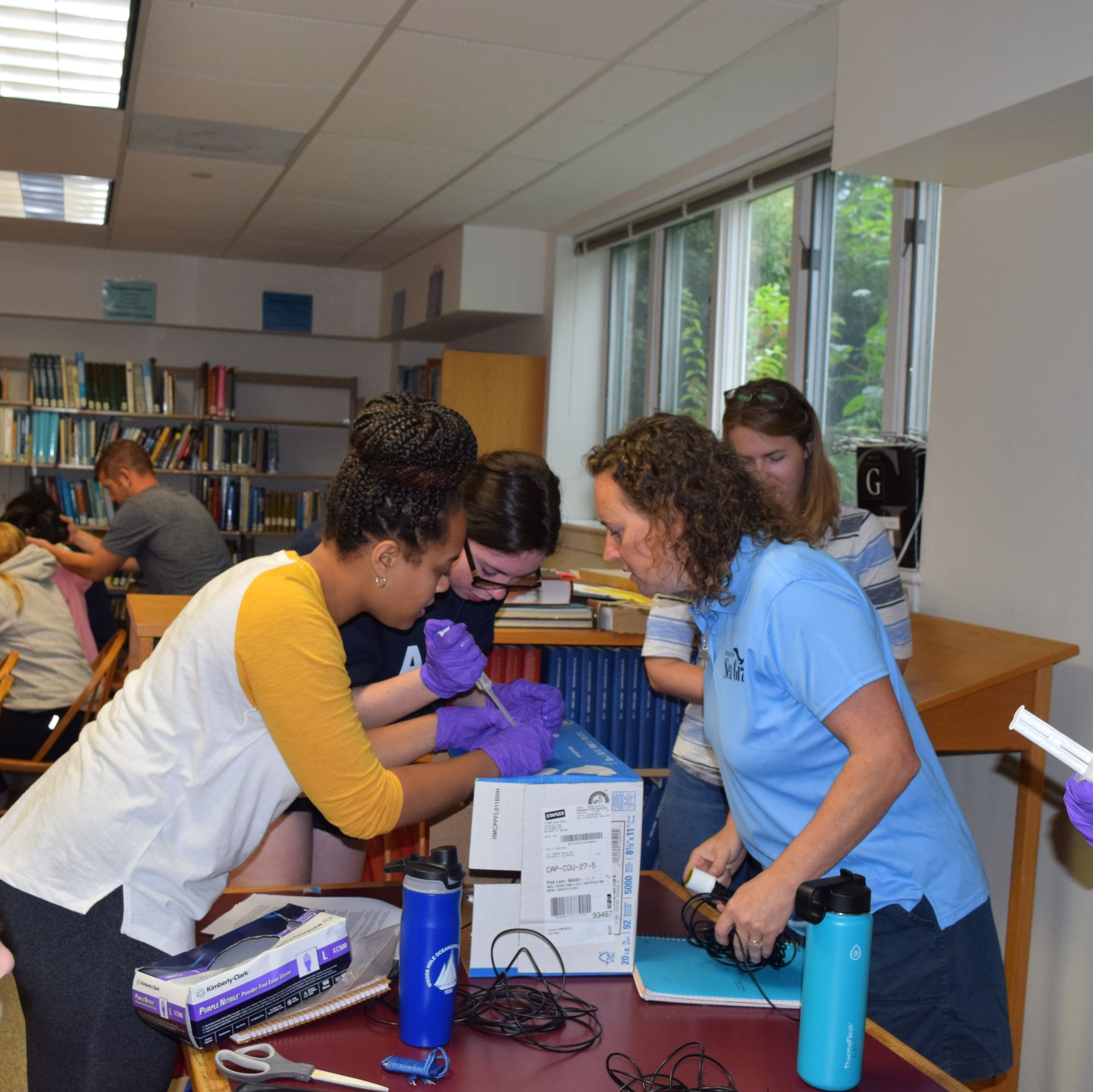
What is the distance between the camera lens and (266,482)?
7.21 m

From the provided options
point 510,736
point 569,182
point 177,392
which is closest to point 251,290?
point 177,392

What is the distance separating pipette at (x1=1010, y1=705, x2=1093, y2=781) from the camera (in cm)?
100

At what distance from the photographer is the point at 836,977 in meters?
1.07

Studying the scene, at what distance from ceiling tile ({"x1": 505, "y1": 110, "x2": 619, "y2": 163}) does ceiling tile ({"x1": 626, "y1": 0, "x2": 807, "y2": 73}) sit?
608 mm

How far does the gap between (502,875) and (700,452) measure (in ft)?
1.86

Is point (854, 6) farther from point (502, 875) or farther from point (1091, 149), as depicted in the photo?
point (502, 875)

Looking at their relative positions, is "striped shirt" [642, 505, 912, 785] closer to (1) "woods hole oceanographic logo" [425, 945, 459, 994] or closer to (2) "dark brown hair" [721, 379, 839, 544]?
(2) "dark brown hair" [721, 379, 839, 544]

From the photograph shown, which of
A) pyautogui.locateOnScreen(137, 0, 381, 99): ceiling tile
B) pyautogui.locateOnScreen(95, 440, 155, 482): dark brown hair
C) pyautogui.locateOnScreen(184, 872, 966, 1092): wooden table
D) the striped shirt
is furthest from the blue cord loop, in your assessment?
pyautogui.locateOnScreen(95, 440, 155, 482): dark brown hair

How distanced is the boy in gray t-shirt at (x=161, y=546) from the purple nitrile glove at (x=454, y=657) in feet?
11.3

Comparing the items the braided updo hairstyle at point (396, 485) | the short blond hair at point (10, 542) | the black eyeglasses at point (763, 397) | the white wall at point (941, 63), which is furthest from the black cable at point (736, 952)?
the short blond hair at point (10, 542)

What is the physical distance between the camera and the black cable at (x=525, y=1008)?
1.17 meters

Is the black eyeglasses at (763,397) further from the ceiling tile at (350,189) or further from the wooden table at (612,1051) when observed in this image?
the ceiling tile at (350,189)

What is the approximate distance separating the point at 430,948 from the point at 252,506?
6.17 metres

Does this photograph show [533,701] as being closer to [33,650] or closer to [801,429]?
[801,429]
